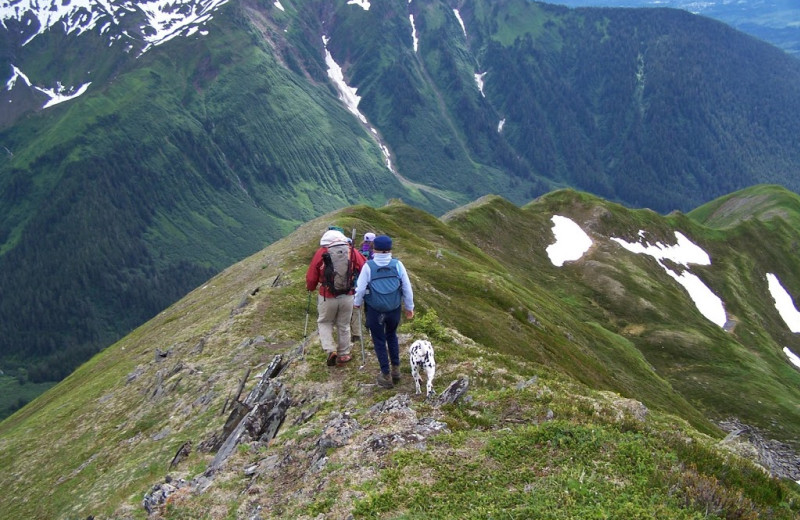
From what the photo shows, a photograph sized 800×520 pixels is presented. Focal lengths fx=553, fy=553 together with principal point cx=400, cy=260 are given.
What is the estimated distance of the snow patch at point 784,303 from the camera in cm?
12150

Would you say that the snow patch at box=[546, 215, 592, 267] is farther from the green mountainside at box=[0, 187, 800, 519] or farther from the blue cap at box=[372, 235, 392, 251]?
the blue cap at box=[372, 235, 392, 251]

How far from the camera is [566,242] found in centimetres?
11731

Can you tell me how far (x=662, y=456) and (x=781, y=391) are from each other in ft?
268

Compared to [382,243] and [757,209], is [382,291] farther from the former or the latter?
[757,209]

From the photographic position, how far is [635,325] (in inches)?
3629

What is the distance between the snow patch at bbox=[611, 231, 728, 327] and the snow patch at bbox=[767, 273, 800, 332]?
56.3 ft

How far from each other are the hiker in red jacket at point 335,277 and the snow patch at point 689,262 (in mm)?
103967

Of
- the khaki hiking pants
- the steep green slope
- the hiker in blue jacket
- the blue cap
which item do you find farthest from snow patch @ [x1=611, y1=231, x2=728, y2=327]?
the blue cap

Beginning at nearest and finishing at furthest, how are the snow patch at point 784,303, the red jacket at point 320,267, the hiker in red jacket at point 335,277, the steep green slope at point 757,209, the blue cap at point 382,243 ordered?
the blue cap at point 382,243 < the hiker in red jacket at point 335,277 < the red jacket at point 320,267 < the snow patch at point 784,303 < the steep green slope at point 757,209

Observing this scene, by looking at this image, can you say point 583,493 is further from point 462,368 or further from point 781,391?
point 781,391

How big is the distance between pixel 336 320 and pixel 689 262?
5034 inches

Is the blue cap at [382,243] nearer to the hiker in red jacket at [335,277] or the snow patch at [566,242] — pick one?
the hiker in red jacket at [335,277]

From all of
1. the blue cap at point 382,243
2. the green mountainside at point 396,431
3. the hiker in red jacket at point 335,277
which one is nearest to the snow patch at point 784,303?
the green mountainside at point 396,431

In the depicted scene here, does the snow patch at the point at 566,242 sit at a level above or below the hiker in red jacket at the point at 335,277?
below
